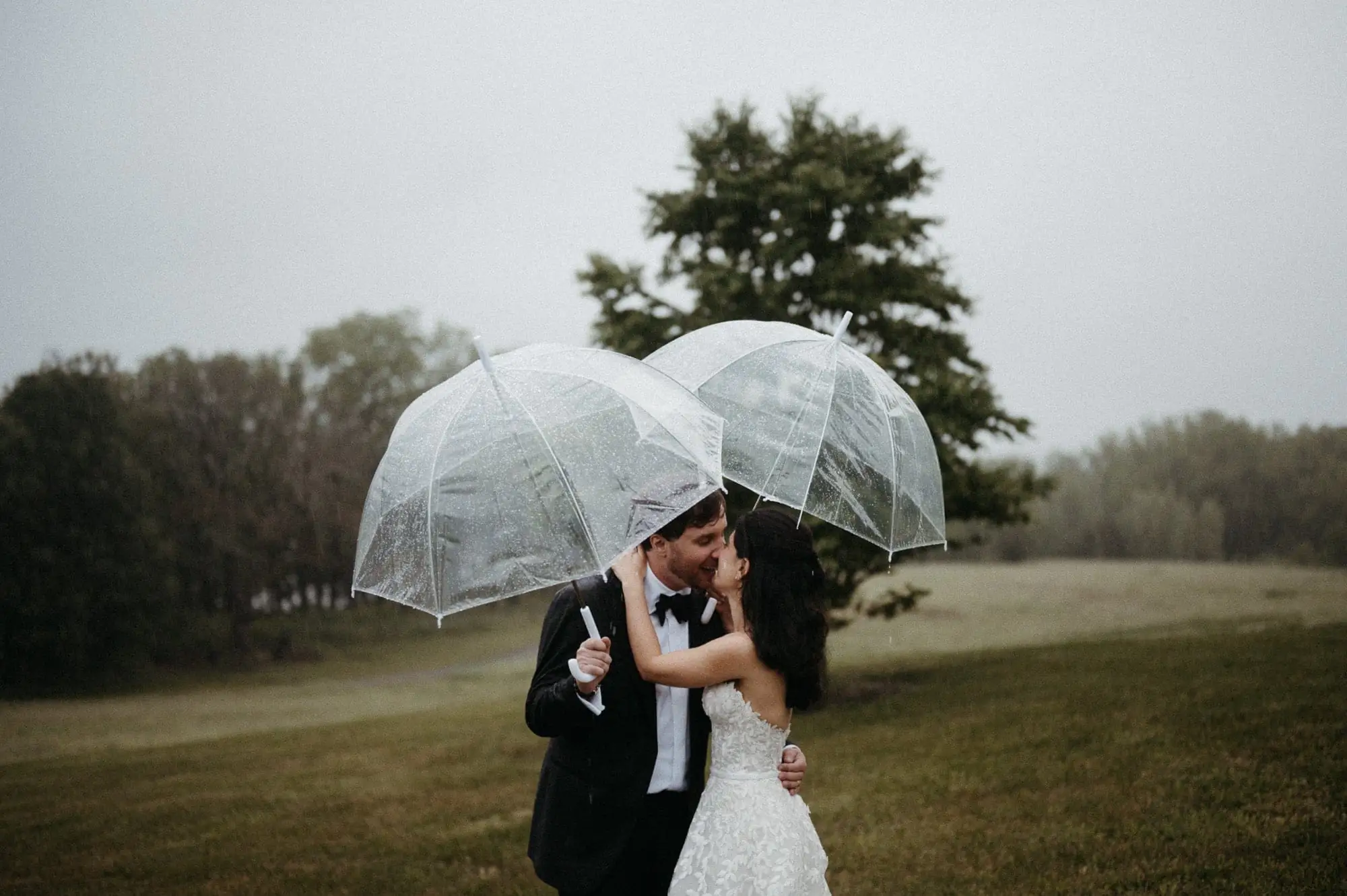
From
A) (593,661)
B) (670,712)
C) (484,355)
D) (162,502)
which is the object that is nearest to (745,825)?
(670,712)

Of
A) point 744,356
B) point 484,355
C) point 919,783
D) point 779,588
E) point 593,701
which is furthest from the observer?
point 919,783

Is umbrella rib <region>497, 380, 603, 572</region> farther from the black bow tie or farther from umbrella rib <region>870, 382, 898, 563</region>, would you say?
umbrella rib <region>870, 382, 898, 563</region>

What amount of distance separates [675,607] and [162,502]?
98.3 ft

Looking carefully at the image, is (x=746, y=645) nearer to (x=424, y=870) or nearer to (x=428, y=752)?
(x=424, y=870)

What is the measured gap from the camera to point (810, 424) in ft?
12.5

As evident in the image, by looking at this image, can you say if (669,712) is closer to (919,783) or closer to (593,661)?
(593,661)

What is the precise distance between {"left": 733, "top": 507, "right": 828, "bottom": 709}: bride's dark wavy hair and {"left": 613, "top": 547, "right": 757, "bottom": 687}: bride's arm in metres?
0.08

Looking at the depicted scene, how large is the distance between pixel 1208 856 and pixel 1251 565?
2006cm

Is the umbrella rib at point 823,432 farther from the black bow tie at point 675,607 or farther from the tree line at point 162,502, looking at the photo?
the tree line at point 162,502

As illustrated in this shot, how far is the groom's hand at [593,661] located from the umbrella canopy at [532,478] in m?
0.24

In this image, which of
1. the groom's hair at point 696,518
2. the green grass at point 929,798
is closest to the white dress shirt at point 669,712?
the groom's hair at point 696,518

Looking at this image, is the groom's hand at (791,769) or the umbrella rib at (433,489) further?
the groom's hand at (791,769)

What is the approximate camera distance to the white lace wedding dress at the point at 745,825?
134 inches

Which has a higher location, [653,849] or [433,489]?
[433,489]
